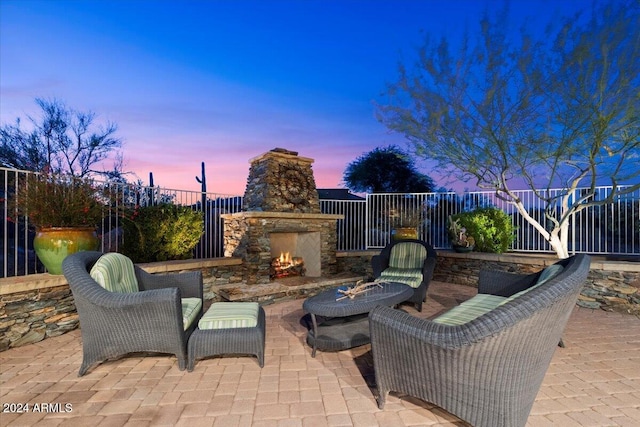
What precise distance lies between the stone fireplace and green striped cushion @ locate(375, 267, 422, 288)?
1789mm

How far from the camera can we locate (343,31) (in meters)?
6.93

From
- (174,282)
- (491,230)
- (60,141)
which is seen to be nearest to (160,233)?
(174,282)

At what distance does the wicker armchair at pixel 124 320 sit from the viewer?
97.5 inches

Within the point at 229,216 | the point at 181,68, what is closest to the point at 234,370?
the point at 229,216

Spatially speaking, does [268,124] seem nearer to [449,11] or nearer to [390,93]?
[390,93]

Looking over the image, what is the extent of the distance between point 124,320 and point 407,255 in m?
4.06

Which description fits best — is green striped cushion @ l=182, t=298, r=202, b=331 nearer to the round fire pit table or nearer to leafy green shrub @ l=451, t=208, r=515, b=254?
the round fire pit table

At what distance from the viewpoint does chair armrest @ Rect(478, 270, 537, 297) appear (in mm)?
3293

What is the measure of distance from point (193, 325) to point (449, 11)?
24.6 ft

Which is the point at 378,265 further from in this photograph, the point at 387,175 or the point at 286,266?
the point at 387,175

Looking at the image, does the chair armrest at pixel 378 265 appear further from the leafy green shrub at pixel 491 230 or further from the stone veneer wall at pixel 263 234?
the leafy green shrub at pixel 491 230

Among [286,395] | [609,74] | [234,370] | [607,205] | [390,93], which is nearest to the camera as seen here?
[286,395]

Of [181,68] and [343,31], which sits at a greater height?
[343,31]

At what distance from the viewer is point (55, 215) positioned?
12.0ft
